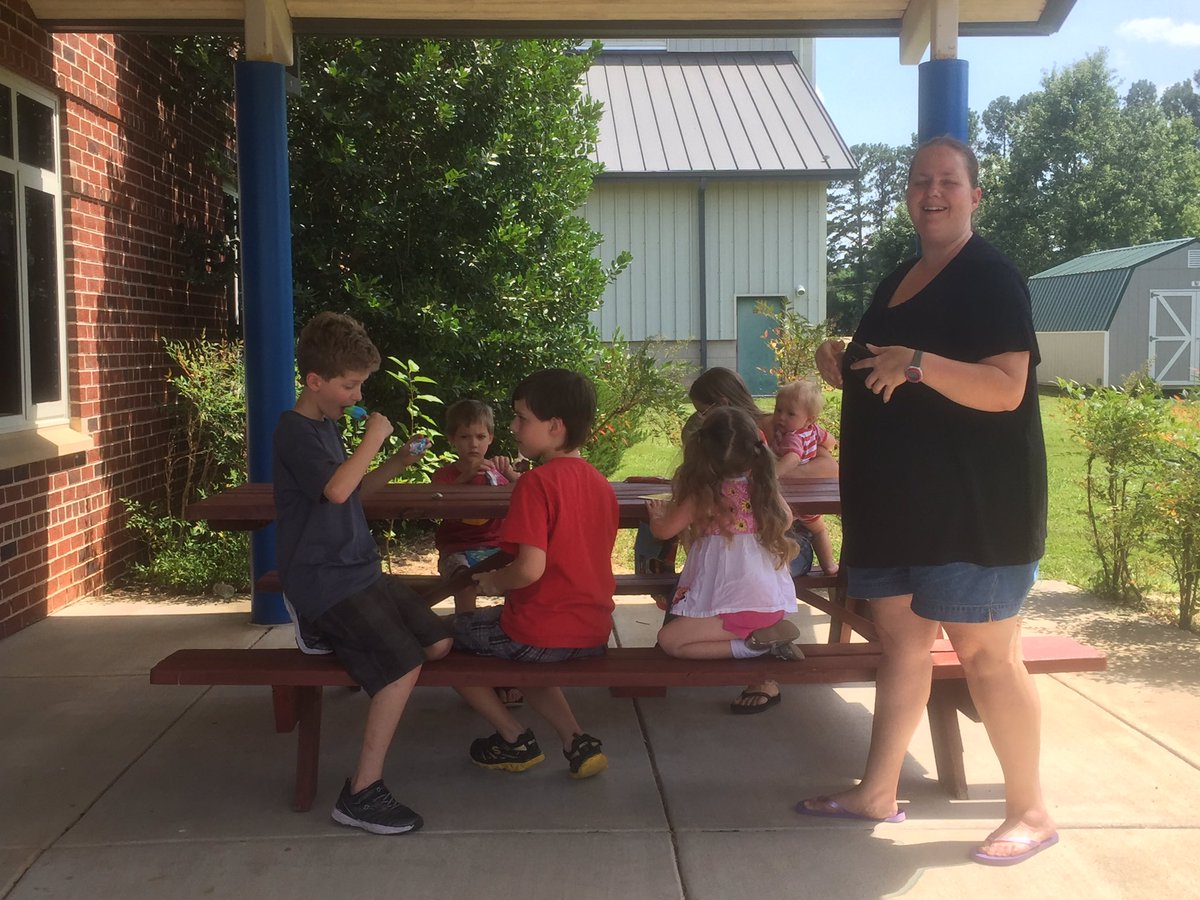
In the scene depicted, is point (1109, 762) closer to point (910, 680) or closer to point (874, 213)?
point (910, 680)

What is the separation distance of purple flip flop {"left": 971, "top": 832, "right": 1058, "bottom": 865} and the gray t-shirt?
1.95 m

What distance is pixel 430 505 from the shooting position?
452 cm

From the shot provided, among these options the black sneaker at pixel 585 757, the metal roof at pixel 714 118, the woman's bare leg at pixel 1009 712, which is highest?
the metal roof at pixel 714 118

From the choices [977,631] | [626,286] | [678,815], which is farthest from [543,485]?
[626,286]

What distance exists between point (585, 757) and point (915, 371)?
177 centimetres

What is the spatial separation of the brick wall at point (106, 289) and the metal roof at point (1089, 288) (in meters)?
24.0

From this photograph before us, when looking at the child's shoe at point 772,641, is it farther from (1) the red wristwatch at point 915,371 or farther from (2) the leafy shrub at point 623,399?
(2) the leafy shrub at point 623,399

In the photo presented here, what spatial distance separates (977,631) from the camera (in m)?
3.23

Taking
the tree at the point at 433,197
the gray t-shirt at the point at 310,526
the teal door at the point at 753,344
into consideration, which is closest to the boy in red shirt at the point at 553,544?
the gray t-shirt at the point at 310,526

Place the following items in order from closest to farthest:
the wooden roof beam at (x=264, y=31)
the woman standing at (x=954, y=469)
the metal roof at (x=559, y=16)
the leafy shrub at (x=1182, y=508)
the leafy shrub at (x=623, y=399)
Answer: the woman standing at (x=954, y=469) → the wooden roof beam at (x=264, y=31) → the metal roof at (x=559, y=16) → the leafy shrub at (x=1182, y=508) → the leafy shrub at (x=623, y=399)

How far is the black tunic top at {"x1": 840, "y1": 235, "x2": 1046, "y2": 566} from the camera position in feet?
10.1

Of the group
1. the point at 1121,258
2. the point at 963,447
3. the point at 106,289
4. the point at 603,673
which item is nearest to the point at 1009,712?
the point at 963,447

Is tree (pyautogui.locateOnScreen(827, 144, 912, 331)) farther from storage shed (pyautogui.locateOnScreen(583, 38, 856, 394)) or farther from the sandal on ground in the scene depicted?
the sandal on ground

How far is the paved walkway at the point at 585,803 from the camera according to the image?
3.24 metres
